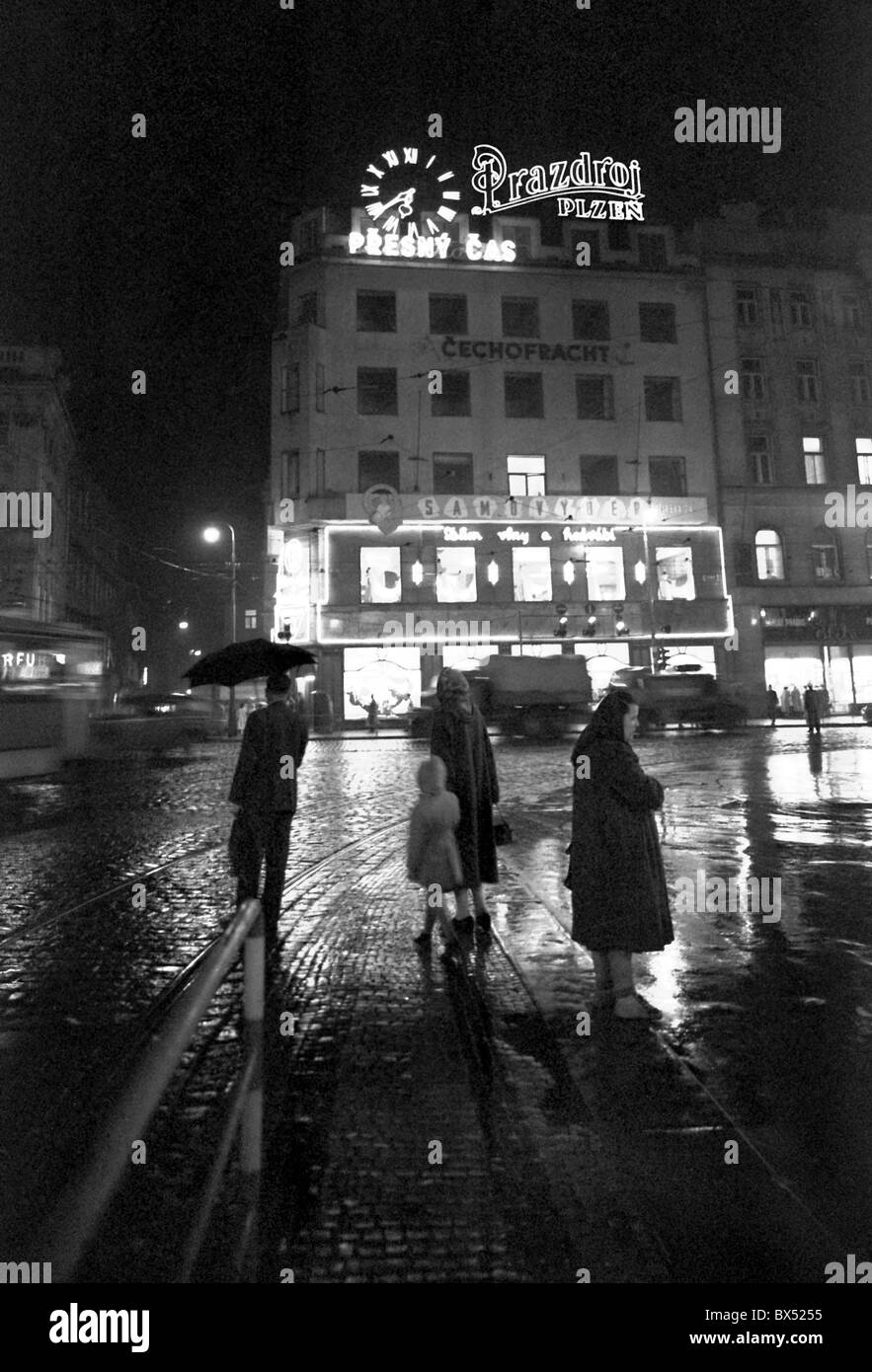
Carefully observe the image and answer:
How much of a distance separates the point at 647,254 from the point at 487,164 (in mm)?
8886

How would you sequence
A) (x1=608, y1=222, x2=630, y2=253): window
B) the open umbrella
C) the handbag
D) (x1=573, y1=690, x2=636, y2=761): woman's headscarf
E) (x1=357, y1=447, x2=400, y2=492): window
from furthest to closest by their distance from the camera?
(x1=608, y1=222, x2=630, y2=253): window → (x1=357, y1=447, x2=400, y2=492): window → the open umbrella → the handbag → (x1=573, y1=690, x2=636, y2=761): woman's headscarf

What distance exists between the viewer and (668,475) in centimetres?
4269

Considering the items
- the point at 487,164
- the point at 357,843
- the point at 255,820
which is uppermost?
the point at 487,164

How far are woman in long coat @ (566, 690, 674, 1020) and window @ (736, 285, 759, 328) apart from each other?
146 feet

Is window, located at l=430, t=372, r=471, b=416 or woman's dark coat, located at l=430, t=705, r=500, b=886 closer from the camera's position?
woman's dark coat, located at l=430, t=705, r=500, b=886

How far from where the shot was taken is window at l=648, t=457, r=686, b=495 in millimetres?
42500

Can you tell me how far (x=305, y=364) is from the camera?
130 ft

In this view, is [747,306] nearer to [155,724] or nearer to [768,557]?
[768,557]

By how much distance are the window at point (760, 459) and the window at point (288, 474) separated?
2144cm

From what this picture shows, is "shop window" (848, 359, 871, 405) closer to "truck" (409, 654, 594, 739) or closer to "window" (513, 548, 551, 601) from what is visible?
"window" (513, 548, 551, 601)

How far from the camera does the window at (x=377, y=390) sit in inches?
1590

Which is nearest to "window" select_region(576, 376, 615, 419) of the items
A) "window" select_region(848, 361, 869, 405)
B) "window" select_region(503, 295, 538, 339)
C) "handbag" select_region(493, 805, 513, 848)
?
"window" select_region(503, 295, 538, 339)
